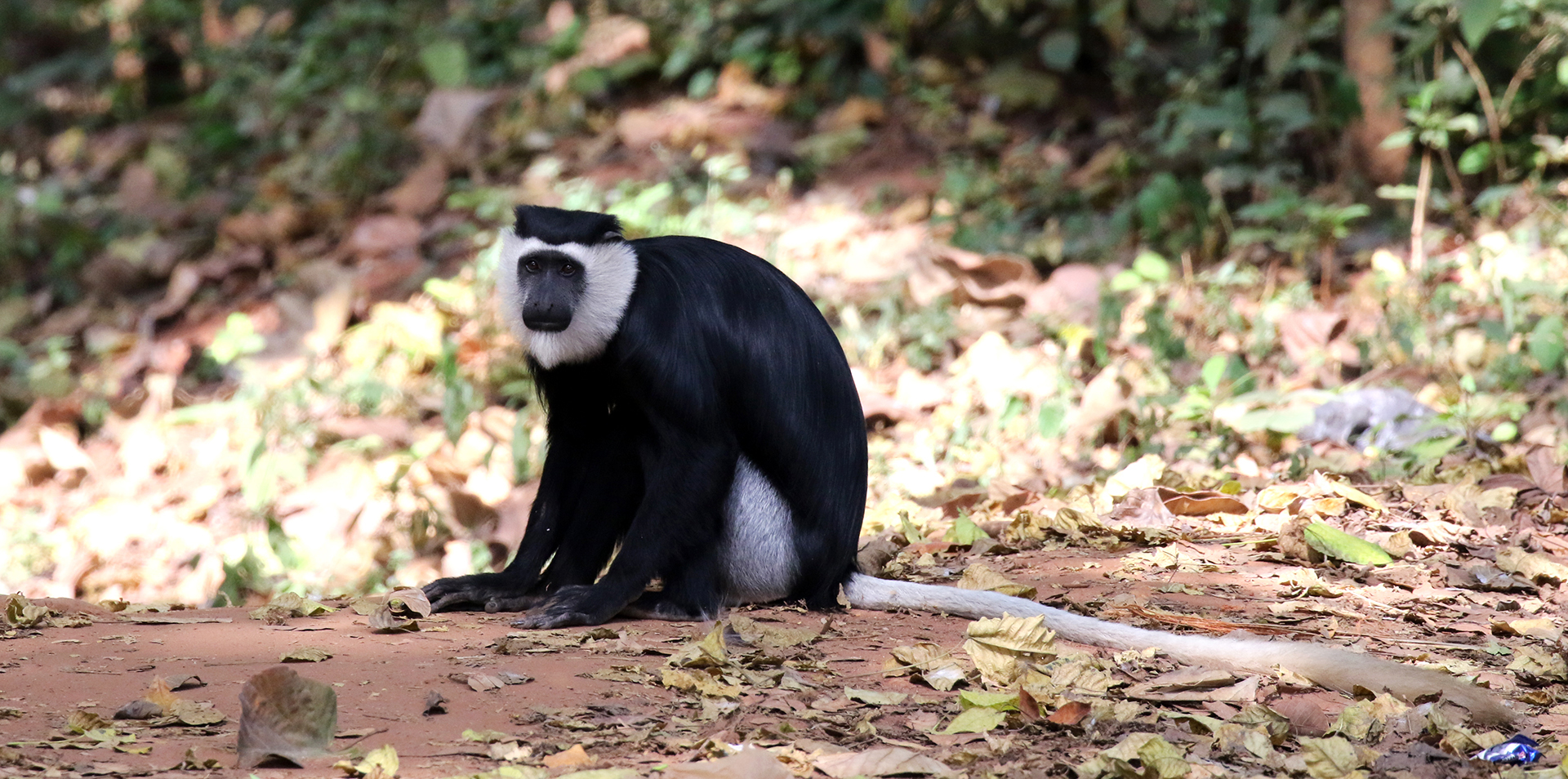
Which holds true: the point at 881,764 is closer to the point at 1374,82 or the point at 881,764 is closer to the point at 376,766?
the point at 376,766

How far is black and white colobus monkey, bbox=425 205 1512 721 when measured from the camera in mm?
4027

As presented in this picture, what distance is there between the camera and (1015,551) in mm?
4887

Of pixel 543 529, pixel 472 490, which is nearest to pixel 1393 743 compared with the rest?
pixel 543 529

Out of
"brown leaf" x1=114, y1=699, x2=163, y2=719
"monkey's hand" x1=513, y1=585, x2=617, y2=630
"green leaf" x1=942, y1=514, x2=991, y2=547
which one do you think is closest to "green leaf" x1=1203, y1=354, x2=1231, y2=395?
"green leaf" x1=942, y1=514, x2=991, y2=547

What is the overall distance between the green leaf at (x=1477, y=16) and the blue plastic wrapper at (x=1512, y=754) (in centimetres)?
504

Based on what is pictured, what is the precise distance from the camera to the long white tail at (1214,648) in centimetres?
324

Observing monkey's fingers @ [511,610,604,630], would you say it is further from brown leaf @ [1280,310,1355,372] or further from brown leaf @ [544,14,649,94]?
brown leaf @ [544,14,649,94]

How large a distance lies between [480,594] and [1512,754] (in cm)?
285

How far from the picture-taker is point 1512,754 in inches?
A: 115

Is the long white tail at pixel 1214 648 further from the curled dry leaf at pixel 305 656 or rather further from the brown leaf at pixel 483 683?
the curled dry leaf at pixel 305 656

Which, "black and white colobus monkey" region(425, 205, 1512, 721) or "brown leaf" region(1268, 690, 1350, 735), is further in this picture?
"black and white colobus monkey" region(425, 205, 1512, 721)

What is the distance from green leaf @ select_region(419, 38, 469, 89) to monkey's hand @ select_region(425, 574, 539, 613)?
331 inches

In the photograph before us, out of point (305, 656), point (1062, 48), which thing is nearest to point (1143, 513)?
point (305, 656)

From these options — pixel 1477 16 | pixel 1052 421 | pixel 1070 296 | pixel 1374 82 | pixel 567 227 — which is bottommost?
pixel 1052 421
